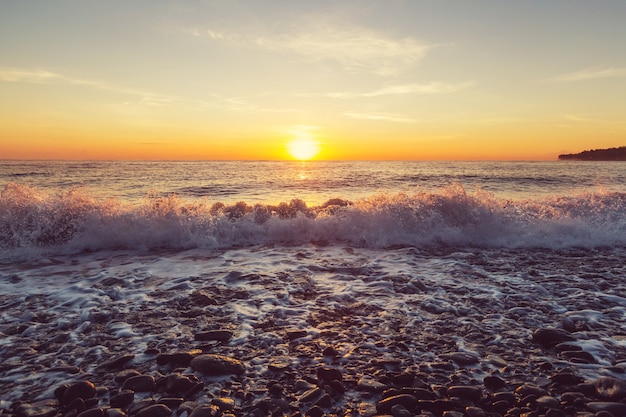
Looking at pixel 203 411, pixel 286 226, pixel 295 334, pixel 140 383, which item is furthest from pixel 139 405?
pixel 286 226

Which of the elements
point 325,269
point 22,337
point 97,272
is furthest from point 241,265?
point 22,337

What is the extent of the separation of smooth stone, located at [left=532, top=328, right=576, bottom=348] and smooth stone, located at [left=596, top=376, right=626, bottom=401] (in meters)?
0.82

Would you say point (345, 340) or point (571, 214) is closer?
point (345, 340)

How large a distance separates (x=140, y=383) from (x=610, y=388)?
414 centimetres

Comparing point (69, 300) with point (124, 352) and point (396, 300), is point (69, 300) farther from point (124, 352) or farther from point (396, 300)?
point (396, 300)

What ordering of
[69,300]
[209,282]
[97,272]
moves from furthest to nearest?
[97,272] < [209,282] < [69,300]

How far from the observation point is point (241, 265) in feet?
26.0

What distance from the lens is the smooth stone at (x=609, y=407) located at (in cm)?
299

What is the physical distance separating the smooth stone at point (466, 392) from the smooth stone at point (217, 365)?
1.94 m

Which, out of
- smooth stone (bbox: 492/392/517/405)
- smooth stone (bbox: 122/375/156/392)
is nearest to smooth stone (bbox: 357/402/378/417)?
smooth stone (bbox: 492/392/517/405)

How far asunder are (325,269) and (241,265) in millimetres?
1788

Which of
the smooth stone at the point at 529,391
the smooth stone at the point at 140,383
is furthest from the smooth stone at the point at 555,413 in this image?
the smooth stone at the point at 140,383

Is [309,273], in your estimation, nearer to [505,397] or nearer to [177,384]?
[177,384]

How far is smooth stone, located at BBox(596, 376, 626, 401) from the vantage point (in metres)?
3.20
